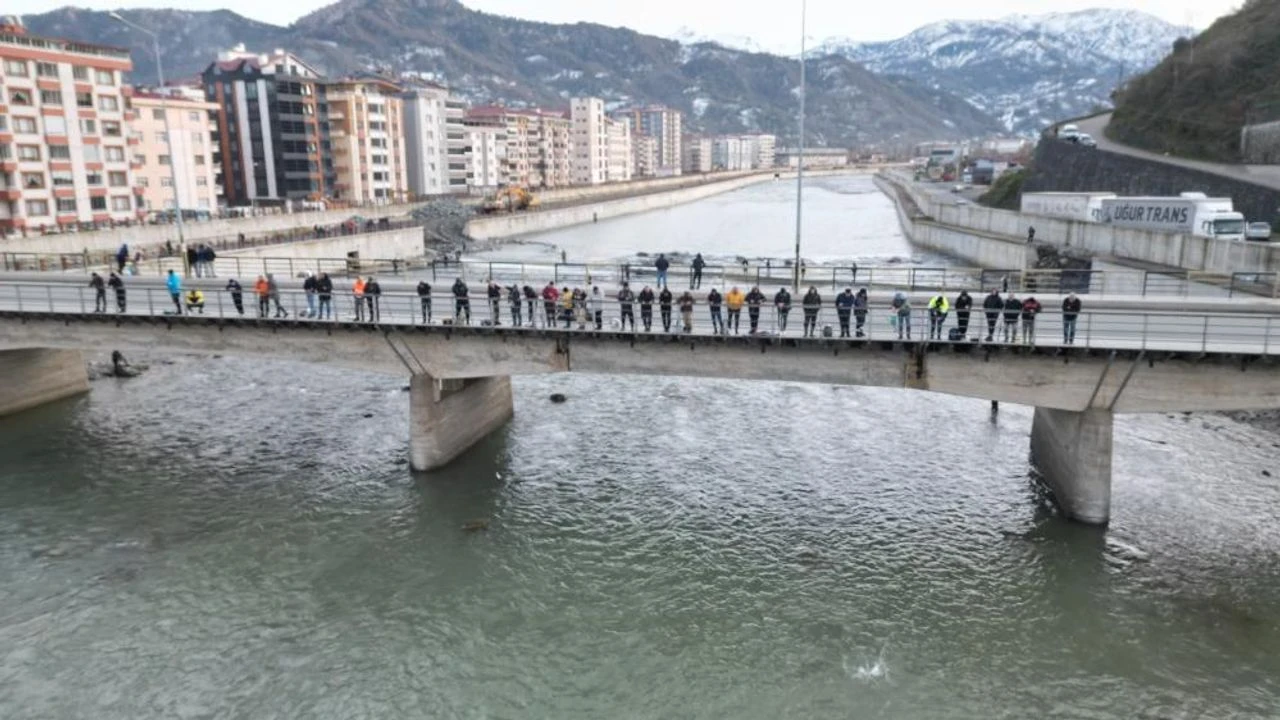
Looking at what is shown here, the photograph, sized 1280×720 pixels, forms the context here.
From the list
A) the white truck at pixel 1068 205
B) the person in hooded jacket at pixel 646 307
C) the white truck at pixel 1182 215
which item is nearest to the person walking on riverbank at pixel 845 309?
the person in hooded jacket at pixel 646 307

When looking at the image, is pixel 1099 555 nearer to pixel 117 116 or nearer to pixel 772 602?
pixel 772 602

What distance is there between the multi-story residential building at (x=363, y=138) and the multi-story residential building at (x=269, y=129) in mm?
2003

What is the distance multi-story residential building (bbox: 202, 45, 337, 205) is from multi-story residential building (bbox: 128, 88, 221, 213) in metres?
12.9

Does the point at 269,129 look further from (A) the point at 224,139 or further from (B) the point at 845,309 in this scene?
(B) the point at 845,309

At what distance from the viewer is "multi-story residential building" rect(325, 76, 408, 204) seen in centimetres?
12088

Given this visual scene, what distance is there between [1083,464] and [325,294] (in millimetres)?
24157

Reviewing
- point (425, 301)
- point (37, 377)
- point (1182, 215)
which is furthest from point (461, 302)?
point (1182, 215)

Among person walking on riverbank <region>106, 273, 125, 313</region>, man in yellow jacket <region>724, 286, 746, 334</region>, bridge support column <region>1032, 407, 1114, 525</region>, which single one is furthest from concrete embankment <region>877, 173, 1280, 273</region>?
person walking on riverbank <region>106, 273, 125, 313</region>

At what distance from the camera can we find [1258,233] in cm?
4566

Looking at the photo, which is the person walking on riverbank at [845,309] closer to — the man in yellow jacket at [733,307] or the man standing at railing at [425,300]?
the man in yellow jacket at [733,307]

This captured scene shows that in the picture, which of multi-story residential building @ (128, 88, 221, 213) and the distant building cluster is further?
multi-story residential building @ (128, 88, 221, 213)

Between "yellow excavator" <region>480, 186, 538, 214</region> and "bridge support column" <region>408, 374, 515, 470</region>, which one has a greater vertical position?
"yellow excavator" <region>480, 186, 538, 214</region>

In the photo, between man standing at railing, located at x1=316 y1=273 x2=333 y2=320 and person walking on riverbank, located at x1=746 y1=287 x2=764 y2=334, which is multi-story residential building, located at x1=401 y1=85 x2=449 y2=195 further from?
person walking on riverbank, located at x1=746 y1=287 x2=764 y2=334

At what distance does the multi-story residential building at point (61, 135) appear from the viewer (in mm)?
67312
